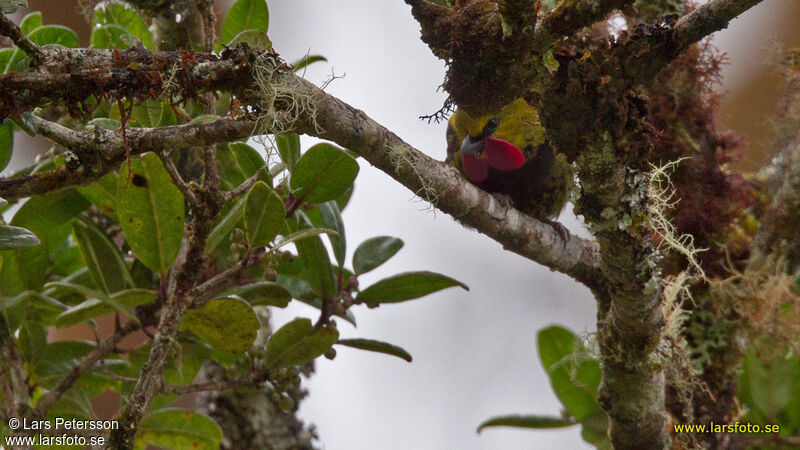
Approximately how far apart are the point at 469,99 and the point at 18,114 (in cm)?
64

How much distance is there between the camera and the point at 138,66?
3.02 ft

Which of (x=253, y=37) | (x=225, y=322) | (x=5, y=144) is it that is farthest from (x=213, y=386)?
(x=253, y=37)

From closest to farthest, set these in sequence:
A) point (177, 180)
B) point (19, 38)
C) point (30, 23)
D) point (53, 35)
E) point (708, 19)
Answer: point (19, 38) → point (708, 19) → point (177, 180) → point (53, 35) → point (30, 23)

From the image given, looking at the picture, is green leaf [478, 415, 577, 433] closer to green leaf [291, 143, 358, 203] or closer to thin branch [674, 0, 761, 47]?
green leaf [291, 143, 358, 203]

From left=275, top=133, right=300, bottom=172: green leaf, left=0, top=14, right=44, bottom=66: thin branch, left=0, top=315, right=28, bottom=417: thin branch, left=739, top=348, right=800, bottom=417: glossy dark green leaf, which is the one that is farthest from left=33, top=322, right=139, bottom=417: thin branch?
left=739, top=348, right=800, bottom=417: glossy dark green leaf

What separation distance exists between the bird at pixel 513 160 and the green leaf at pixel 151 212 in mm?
1033

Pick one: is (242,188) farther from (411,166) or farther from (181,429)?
(181,429)

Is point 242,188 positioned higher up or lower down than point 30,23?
lower down

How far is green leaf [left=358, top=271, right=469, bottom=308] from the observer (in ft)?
4.44

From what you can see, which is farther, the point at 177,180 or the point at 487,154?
the point at 487,154

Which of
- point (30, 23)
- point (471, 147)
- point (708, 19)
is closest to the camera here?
point (708, 19)

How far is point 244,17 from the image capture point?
1515 millimetres

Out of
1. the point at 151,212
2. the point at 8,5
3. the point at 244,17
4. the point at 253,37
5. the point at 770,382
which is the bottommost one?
the point at 770,382

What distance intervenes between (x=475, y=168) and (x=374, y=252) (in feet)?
2.58
